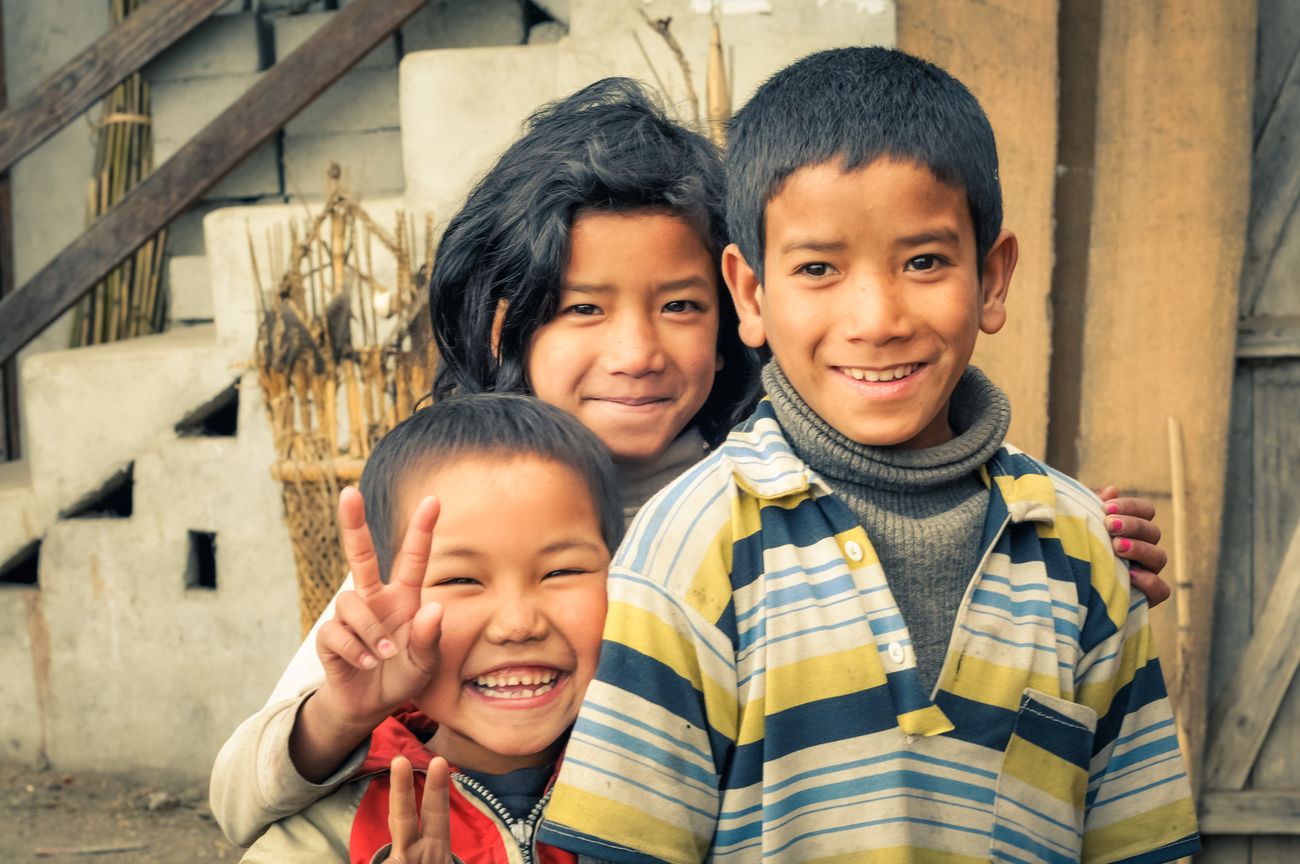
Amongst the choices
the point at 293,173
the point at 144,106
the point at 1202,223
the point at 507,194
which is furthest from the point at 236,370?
the point at 1202,223

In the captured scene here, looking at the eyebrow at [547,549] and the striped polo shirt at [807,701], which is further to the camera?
the eyebrow at [547,549]

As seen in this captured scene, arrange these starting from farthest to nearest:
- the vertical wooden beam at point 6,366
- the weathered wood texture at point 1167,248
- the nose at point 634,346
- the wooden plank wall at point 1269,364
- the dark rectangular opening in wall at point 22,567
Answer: the vertical wooden beam at point 6,366 → the dark rectangular opening in wall at point 22,567 → the wooden plank wall at point 1269,364 → the weathered wood texture at point 1167,248 → the nose at point 634,346

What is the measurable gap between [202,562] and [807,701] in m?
3.57

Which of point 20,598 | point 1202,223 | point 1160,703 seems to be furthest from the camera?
point 20,598

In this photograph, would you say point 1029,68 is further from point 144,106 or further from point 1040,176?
point 144,106

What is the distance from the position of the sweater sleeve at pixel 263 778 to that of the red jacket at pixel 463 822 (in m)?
0.04

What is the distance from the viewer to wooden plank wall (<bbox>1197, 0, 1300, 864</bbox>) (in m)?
3.43

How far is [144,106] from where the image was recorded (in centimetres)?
492

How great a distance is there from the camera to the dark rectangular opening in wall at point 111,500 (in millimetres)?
4328

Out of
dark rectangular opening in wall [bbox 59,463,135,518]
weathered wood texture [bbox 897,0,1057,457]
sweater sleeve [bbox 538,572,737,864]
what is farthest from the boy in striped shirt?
dark rectangular opening in wall [bbox 59,463,135,518]

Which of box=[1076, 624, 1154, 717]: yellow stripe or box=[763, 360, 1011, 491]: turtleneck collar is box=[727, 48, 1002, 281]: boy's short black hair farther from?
box=[1076, 624, 1154, 717]: yellow stripe

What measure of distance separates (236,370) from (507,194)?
2.29 meters

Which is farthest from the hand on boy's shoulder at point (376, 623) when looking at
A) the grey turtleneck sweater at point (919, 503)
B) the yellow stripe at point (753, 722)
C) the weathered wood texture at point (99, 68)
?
the weathered wood texture at point (99, 68)

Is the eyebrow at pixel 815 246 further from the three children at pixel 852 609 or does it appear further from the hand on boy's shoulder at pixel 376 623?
the hand on boy's shoulder at pixel 376 623
